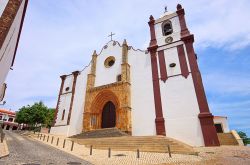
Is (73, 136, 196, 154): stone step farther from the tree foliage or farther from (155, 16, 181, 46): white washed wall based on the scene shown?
the tree foliage

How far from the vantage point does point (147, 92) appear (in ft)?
59.6

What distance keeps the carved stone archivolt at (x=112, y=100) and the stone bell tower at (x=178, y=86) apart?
322 centimetres

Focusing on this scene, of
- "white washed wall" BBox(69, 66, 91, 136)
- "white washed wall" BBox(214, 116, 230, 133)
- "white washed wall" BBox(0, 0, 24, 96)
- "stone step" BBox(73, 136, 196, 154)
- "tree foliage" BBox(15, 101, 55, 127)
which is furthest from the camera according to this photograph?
"tree foliage" BBox(15, 101, 55, 127)

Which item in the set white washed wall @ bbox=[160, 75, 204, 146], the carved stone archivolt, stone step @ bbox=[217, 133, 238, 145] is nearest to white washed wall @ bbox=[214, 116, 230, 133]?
stone step @ bbox=[217, 133, 238, 145]

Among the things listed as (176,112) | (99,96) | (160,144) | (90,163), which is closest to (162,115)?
(176,112)

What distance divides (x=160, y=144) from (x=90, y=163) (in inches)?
223

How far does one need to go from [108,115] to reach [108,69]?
623cm

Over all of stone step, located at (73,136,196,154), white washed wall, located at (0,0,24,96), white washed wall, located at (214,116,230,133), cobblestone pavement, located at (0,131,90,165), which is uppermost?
white washed wall, located at (0,0,24,96)

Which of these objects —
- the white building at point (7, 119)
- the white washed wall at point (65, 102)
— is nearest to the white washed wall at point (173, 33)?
the white washed wall at point (65, 102)

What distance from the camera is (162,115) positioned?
53.2 ft

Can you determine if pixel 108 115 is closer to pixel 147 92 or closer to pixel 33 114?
pixel 147 92

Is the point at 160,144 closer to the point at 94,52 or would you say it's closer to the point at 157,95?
the point at 157,95

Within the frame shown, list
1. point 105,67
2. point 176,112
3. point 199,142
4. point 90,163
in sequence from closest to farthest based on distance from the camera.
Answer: point 90,163
point 199,142
point 176,112
point 105,67

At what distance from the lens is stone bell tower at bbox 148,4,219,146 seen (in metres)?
14.3
